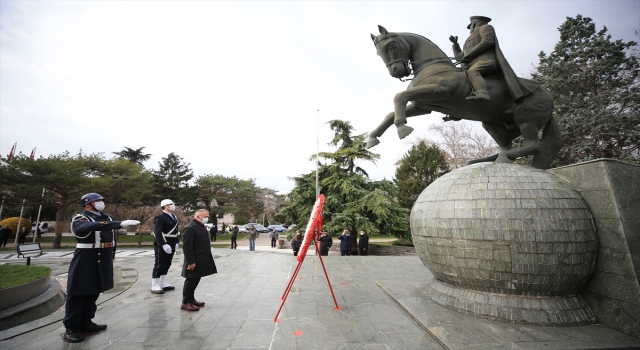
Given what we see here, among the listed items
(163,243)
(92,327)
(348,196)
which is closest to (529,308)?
(92,327)

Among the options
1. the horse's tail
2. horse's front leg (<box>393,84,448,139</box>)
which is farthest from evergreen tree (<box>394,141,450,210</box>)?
horse's front leg (<box>393,84,448,139</box>)

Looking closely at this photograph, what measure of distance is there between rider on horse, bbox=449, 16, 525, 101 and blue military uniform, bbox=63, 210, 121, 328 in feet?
20.9

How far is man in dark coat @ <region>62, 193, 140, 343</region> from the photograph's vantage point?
13.3 ft

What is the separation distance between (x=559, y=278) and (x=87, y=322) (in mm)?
6794

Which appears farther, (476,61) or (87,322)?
(476,61)

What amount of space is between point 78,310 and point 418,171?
101 ft

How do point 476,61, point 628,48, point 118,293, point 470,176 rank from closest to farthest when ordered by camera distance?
point 470,176 < point 476,61 < point 118,293 < point 628,48

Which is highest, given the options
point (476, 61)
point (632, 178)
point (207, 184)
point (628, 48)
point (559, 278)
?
point (628, 48)

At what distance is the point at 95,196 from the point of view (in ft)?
15.3

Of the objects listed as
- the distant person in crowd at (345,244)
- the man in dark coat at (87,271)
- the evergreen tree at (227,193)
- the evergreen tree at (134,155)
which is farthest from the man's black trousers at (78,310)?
the evergreen tree at (134,155)

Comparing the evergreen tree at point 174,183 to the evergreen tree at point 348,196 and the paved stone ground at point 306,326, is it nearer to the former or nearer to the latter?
the evergreen tree at point 348,196

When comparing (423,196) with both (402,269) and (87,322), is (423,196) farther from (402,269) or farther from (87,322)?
(87,322)

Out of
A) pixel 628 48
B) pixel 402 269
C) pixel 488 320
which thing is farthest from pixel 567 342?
pixel 628 48

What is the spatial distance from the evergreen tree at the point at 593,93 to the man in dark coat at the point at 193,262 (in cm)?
2295
